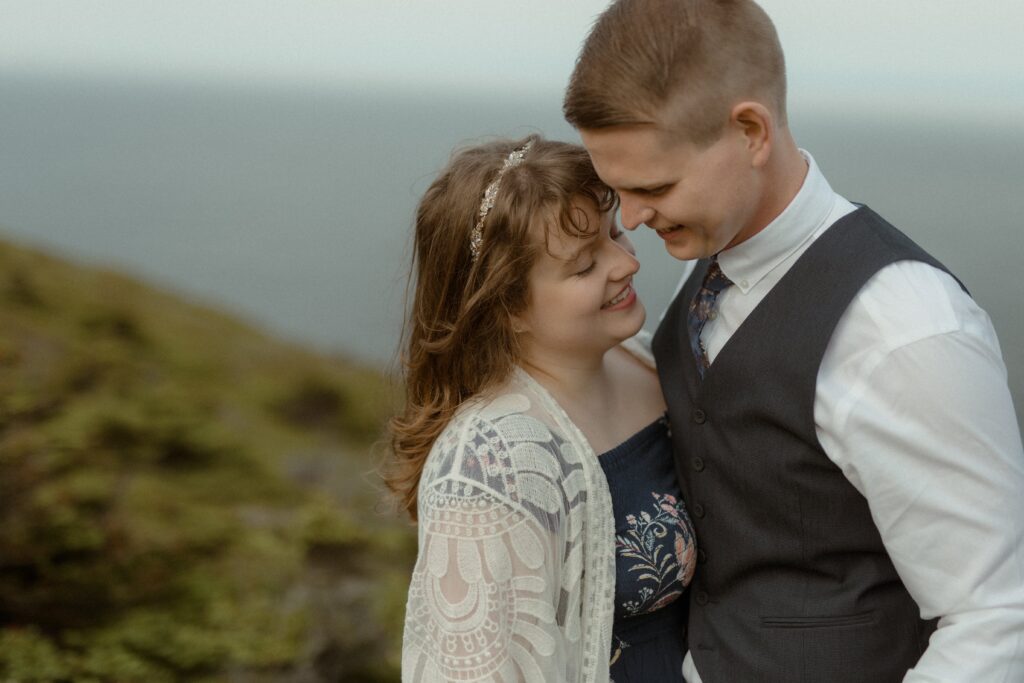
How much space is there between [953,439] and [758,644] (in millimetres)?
549

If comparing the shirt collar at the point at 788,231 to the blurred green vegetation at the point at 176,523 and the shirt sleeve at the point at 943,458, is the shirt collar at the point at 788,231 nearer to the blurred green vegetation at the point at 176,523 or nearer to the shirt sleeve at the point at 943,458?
the shirt sleeve at the point at 943,458

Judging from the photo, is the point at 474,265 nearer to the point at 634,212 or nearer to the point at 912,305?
the point at 634,212

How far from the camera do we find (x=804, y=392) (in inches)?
63.4

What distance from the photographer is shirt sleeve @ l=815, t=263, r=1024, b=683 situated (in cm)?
149

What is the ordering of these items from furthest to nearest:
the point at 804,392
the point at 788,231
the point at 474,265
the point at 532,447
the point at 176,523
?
the point at 176,523 → the point at 474,265 → the point at 532,447 → the point at 788,231 → the point at 804,392

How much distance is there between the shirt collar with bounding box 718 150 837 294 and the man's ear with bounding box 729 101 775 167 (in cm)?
11

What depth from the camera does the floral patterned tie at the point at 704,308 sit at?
1.88 metres

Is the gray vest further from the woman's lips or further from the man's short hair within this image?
the man's short hair

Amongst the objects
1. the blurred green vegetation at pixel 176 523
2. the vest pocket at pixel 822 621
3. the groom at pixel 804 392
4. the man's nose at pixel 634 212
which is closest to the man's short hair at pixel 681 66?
the groom at pixel 804 392

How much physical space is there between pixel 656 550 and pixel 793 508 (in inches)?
11.6

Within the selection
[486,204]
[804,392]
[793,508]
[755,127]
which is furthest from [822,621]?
[486,204]

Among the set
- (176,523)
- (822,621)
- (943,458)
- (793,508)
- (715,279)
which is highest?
(715,279)

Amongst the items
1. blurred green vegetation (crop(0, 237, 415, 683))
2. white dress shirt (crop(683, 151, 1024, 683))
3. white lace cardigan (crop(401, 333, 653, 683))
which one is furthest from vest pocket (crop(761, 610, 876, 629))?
blurred green vegetation (crop(0, 237, 415, 683))

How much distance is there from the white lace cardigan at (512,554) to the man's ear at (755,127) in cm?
60
